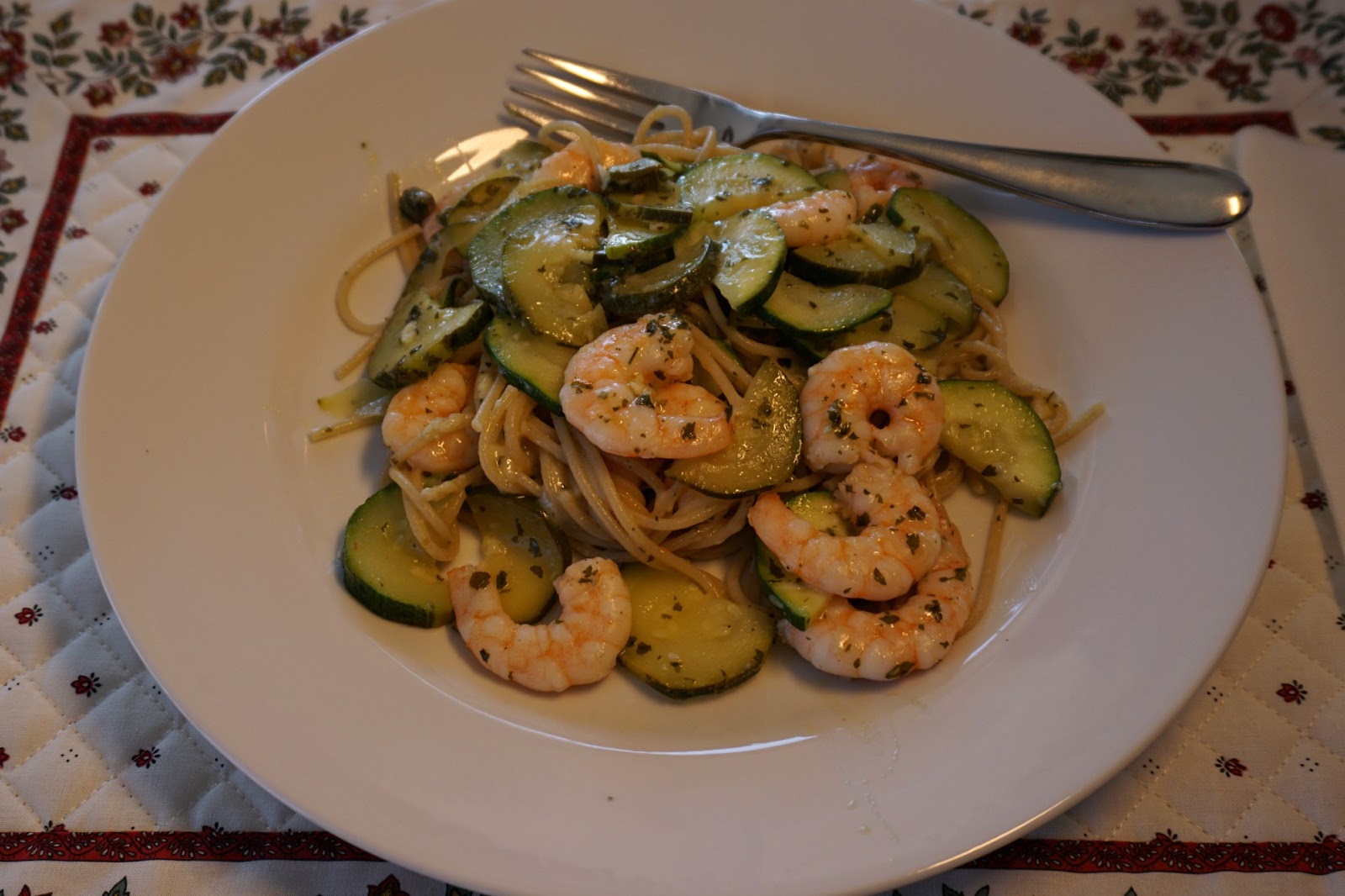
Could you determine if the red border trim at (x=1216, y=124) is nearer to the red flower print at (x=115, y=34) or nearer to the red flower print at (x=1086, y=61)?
the red flower print at (x=1086, y=61)

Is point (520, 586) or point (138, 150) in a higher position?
point (138, 150)

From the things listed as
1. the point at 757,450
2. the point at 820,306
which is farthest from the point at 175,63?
the point at 757,450

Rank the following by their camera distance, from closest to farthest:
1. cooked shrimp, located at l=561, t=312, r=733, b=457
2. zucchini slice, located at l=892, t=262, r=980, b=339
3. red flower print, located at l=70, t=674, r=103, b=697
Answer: cooked shrimp, located at l=561, t=312, r=733, b=457 → red flower print, located at l=70, t=674, r=103, b=697 → zucchini slice, located at l=892, t=262, r=980, b=339

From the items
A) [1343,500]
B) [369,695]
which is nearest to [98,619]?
[369,695]

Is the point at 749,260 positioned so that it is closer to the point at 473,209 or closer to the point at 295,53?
the point at 473,209

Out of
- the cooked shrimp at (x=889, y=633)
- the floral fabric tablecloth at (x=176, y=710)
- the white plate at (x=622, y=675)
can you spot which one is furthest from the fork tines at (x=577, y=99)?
the cooked shrimp at (x=889, y=633)

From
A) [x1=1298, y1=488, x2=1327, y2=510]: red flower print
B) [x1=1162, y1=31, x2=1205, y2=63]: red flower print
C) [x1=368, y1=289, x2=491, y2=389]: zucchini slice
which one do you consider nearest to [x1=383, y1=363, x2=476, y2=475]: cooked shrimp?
[x1=368, y1=289, x2=491, y2=389]: zucchini slice

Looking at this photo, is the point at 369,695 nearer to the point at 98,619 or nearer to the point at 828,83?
the point at 98,619

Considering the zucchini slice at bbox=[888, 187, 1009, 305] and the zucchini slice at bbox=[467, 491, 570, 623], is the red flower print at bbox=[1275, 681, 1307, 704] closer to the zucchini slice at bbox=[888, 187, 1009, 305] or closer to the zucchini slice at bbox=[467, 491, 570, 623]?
the zucchini slice at bbox=[888, 187, 1009, 305]
